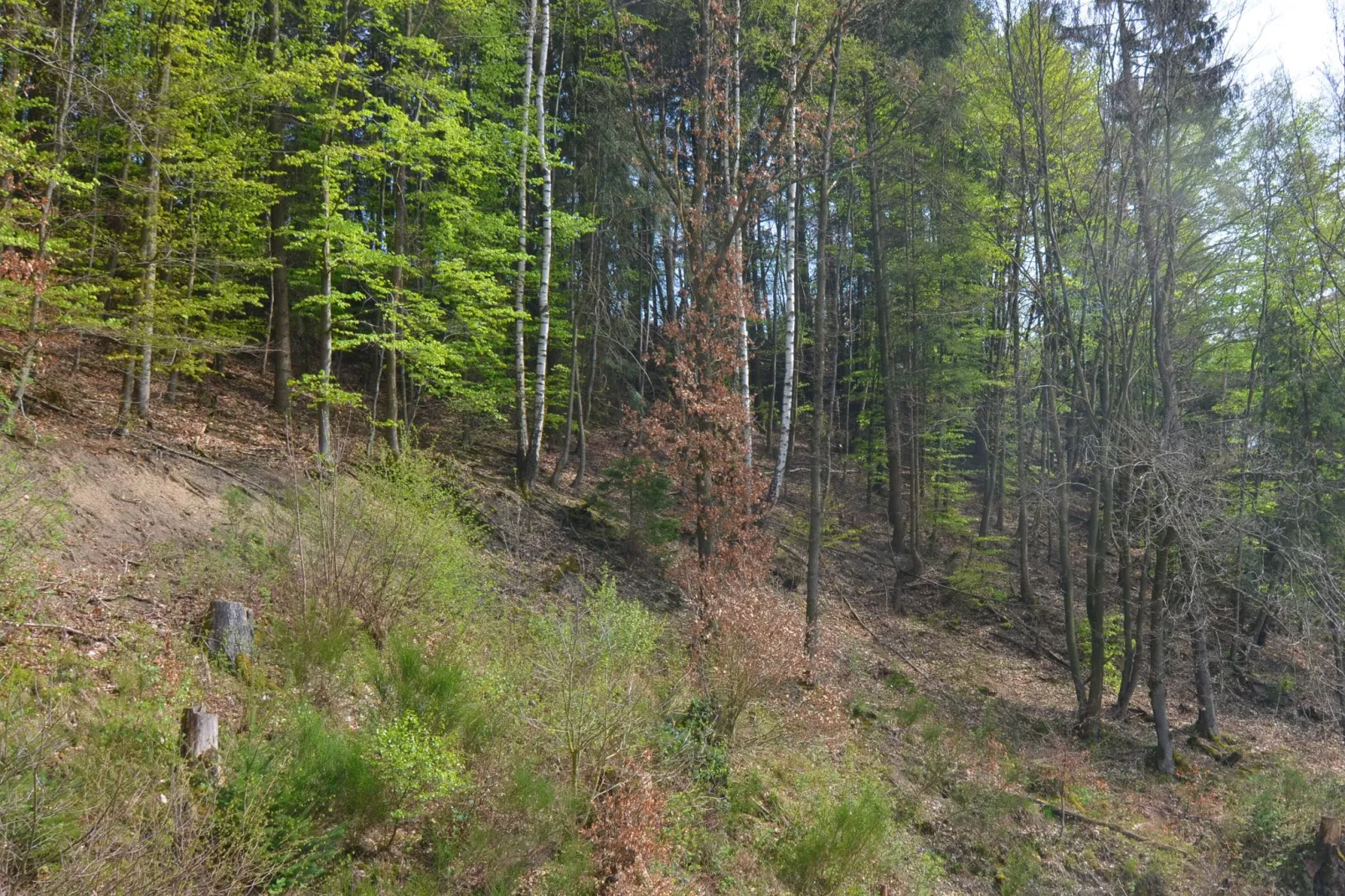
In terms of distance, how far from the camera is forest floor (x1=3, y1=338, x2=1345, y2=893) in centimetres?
830

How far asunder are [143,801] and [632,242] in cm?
1648

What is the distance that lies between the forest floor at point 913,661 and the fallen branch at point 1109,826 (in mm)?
32

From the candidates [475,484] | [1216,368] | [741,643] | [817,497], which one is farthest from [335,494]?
[1216,368]

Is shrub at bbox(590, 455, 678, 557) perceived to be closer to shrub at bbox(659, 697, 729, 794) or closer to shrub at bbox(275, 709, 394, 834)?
shrub at bbox(659, 697, 729, 794)

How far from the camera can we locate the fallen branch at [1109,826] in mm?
9612

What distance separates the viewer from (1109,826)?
9930 mm

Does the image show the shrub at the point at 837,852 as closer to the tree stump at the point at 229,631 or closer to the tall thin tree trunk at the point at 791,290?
the tree stump at the point at 229,631

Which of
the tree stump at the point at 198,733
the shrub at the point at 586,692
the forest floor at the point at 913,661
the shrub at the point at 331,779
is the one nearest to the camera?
the tree stump at the point at 198,733

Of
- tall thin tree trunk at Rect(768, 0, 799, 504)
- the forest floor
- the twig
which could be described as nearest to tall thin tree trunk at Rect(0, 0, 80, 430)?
the forest floor

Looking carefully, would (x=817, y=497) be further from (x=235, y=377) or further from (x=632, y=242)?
(x=235, y=377)

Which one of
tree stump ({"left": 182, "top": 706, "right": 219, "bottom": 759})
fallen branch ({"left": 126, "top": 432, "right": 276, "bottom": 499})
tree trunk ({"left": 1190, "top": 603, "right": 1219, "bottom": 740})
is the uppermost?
fallen branch ({"left": 126, "top": 432, "right": 276, "bottom": 499})

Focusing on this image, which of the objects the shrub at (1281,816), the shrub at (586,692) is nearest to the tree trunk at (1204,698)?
the shrub at (1281,816)

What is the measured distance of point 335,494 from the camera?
23.5 feet

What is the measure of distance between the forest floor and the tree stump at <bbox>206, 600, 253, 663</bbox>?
0.25 metres
